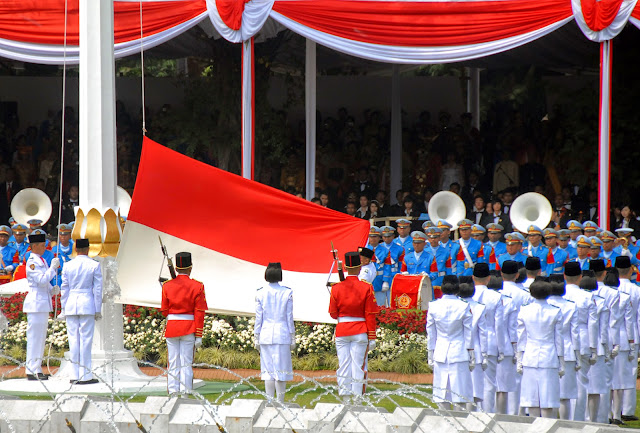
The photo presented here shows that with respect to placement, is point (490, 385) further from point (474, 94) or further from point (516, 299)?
point (474, 94)

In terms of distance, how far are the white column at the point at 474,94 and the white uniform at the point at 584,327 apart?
14.8 meters

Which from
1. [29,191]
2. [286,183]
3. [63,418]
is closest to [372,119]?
[286,183]

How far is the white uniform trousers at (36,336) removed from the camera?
1394 centimetres

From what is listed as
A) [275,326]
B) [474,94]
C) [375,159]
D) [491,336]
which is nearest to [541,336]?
[491,336]

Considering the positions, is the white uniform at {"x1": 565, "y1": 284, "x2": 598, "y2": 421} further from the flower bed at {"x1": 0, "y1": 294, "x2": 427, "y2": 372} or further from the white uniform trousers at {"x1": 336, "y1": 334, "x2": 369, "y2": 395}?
the flower bed at {"x1": 0, "y1": 294, "x2": 427, "y2": 372}

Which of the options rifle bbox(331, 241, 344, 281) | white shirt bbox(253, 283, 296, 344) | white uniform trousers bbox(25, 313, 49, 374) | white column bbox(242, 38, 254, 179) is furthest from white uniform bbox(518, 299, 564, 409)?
white column bbox(242, 38, 254, 179)

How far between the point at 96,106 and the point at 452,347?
5.15 m

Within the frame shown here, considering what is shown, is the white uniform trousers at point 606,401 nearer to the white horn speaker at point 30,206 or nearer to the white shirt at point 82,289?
the white shirt at point 82,289

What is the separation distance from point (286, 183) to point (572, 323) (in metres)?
12.4

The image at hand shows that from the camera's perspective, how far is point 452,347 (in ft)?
37.2

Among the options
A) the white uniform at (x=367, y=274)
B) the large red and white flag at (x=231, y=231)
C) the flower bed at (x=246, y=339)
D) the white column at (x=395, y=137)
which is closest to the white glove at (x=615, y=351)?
the flower bed at (x=246, y=339)

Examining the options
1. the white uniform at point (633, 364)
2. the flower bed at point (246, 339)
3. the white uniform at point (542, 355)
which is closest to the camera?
the white uniform at point (542, 355)

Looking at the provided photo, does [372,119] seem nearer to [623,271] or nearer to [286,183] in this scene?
[286,183]

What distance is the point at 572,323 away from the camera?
11.4 m
